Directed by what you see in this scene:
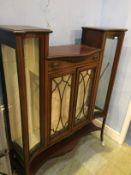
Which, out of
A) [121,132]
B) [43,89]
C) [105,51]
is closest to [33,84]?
[43,89]

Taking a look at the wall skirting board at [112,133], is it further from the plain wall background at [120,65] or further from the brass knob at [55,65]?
the brass knob at [55,65]

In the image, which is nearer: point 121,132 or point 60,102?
point 60,102

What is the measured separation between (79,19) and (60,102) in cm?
81

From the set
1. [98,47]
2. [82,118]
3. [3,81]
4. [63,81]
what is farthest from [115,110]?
[3,81]

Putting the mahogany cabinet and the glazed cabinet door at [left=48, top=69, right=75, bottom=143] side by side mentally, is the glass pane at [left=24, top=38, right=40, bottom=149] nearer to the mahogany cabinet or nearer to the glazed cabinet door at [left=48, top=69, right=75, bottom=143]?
the glazed cabinet door at [left=48, top=69, right=75, bottom=143]

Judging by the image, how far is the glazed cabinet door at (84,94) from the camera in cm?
127

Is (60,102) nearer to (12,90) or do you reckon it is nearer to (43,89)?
(43,89)

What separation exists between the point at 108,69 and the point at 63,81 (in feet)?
2.07

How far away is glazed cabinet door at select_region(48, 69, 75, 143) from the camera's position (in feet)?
3.62

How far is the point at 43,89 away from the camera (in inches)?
40.4

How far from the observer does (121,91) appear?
1738 millimetres

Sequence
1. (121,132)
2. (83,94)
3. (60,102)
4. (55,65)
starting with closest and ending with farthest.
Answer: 1. (55,65)
2. (60,102)
3. (83,94)
4. (121,132)

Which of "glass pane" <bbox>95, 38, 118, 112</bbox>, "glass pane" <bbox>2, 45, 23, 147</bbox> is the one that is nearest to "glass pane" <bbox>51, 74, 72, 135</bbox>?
"glass pane" <bbox>2, 45, 23, 147</bbox>

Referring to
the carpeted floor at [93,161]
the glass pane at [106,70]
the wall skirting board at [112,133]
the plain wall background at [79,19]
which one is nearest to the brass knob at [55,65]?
the plain wall background at [79,19]
